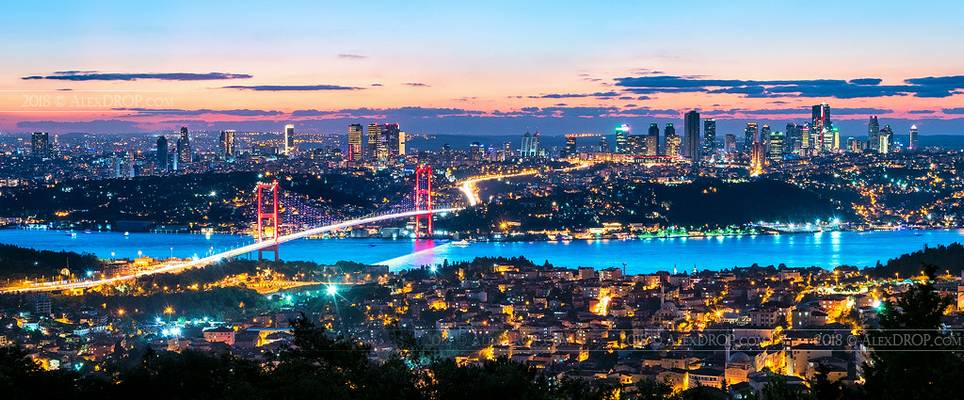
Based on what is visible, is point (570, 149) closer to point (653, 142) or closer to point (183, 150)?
point (653, 142)

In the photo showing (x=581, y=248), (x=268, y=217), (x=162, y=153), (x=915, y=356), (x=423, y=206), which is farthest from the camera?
(x=162, y=153)

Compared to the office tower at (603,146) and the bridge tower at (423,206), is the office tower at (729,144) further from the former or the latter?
the bridge tower at (423,206)

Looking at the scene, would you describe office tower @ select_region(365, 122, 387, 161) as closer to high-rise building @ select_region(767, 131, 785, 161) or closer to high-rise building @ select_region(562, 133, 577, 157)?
high-rise building @ select_region(562, 133, 577, 157)

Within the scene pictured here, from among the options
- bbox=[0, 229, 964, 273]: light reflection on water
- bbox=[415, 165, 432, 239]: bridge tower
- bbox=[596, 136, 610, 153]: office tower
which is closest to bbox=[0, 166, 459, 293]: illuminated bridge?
bbox=[415, 165, 432, 239]: bridge tower

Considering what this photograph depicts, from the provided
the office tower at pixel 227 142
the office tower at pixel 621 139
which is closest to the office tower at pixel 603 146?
the office tower at pixel 621 139

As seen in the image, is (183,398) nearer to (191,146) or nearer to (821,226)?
(821,226)

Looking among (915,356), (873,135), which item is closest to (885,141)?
(873,135)

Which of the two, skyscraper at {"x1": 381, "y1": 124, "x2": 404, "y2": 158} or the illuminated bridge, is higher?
skyscraper at {"x1": 381, "y1": 124, "x2": 404, "y2": 158}
